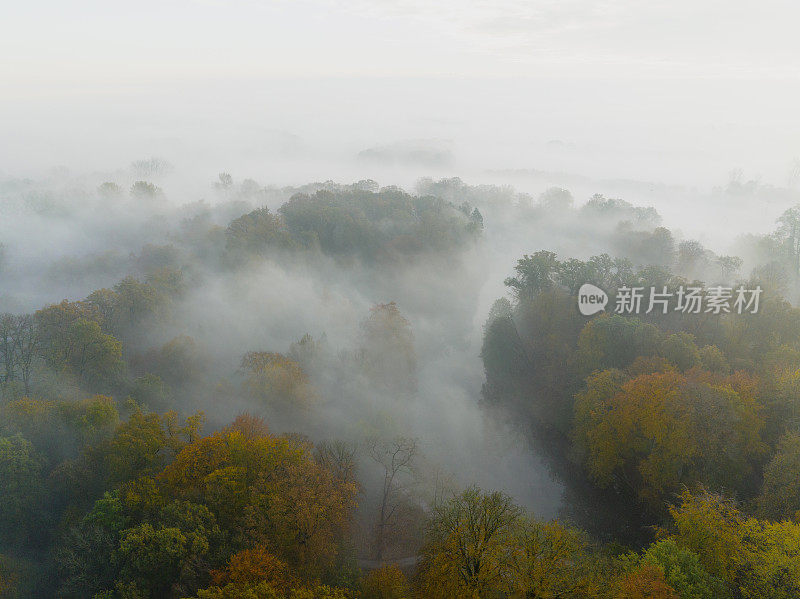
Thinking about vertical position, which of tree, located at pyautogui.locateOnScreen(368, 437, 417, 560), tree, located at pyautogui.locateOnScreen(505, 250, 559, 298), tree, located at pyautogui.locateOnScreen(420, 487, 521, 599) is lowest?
tree, located at pyautogui.locateOnScreen(368, 437, 417, 560)

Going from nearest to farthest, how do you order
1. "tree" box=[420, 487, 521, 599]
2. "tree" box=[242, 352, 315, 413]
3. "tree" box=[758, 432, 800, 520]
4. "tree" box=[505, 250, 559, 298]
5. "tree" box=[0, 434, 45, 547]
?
"tree" box=[420, 487, 521, 599] → "tree" box=[758, 432, 800, 520] → "tree" box=[0, 434, 45, 547] → "tree" box=[242, 352, 315, 413] → "tree" box=[505, 250, 559, 298]

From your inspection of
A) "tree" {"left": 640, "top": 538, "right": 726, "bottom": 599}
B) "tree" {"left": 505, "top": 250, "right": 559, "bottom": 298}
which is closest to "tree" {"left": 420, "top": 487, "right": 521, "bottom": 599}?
"tree" {"left": 640, "top": 538, "right": 726, "bottom": 599}

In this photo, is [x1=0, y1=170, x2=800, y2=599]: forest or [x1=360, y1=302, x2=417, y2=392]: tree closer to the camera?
[x1=0, y1=170, x2=800, y2=599]: forest

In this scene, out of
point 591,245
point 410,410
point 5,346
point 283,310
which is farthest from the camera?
point 591,245

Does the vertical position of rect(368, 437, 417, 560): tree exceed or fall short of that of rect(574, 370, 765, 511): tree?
it falls short

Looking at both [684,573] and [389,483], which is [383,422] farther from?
[684,573]

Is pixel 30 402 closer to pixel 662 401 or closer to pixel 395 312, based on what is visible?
pixel 395 312

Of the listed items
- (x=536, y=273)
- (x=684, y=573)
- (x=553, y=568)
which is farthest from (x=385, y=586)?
(x=536, y=273)

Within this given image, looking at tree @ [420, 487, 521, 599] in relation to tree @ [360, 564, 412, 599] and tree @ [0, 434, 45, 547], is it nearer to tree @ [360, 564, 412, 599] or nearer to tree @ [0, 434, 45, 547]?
tree @ [360, 564, 412, 599]

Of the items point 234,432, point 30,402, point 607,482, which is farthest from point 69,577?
point 607,482
